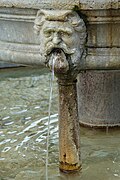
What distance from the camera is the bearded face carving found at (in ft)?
8.95

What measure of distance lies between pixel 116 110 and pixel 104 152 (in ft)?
1.82

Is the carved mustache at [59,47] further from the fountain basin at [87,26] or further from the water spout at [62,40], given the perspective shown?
the fountain basin at [87,26]

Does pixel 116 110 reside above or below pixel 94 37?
below

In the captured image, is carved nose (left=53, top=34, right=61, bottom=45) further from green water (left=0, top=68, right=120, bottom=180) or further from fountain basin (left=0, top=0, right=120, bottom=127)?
green water (left=0, top=68, right=120, bottom=180)

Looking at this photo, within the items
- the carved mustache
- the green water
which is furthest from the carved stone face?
the green water

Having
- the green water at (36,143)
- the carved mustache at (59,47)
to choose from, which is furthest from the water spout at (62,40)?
the green water at (36,143)

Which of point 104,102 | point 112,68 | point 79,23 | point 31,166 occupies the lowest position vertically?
point 31,166

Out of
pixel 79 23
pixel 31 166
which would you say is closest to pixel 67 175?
pixel 31 166

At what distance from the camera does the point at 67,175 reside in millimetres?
3461

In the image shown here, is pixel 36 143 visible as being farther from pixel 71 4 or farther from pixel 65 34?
pixel 71 4

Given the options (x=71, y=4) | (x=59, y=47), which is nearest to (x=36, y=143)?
(x=59, y=47)

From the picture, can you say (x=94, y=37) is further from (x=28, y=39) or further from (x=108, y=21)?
(x=28, y=39)

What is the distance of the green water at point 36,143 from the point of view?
11.7 ft

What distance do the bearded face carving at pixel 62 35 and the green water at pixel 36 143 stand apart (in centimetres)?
92
